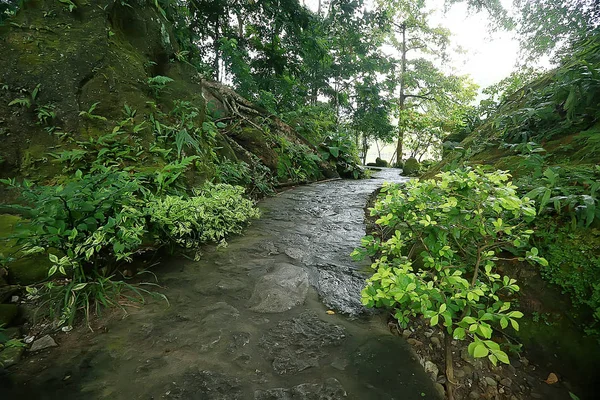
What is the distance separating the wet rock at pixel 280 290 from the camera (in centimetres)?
225

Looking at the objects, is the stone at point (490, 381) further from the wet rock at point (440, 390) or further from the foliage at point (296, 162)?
the foliage at point (296, 162)

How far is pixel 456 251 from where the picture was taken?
1.69 metres

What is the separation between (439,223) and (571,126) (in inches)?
115

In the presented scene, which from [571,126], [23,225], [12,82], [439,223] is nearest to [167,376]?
[23,225]

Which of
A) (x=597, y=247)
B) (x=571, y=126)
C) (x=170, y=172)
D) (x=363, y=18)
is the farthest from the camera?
(x=363, y=18)

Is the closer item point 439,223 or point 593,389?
point 593,389

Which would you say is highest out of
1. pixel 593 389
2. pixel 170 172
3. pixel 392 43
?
pixel 392 43

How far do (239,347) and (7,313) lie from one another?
1757 millimetres

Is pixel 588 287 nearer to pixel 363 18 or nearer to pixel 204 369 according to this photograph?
pixel 204 369

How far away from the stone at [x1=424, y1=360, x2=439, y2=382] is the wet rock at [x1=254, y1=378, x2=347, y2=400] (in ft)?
2.02

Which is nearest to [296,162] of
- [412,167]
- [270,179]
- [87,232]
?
[270,179]

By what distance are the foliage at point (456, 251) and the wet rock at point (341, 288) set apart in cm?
63

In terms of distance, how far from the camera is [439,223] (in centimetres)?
169

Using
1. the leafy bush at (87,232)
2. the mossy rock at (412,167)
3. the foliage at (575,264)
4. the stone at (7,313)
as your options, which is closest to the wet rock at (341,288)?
the foliage at (575,264)
